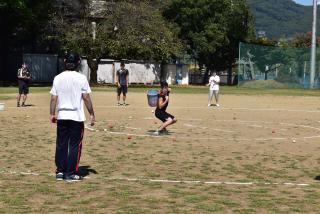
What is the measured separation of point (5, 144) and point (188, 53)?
59.9m

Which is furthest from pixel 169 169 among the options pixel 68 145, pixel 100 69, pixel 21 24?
pixel 100 69

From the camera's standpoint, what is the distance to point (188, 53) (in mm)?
72750

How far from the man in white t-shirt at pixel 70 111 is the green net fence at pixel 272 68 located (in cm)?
4652

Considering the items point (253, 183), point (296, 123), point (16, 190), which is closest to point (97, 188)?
point (16, 190)

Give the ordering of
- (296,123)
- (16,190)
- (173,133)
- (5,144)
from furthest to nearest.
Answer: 1. (296,123)
2. (173,133)
3. (5,144)
4. (16,190)

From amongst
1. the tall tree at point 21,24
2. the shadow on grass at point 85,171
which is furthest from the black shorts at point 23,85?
the tall tree at point 21,24

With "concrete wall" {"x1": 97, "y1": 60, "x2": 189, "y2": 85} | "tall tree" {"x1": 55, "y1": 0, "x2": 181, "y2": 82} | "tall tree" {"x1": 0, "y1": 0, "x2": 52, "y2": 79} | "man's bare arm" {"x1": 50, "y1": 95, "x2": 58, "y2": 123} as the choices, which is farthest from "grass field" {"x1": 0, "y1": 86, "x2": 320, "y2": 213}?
"concrete wall" {"x1": 97, "y1": 60, "x2": 189, "y2": 85}

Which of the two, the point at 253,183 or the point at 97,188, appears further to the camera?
the point at 253,183

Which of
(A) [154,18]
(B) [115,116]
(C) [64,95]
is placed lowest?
(B) [115,116]

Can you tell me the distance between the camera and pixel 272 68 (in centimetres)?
5550

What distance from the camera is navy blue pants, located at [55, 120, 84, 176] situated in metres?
9.47

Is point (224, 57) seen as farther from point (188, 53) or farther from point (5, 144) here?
point (5, 144)

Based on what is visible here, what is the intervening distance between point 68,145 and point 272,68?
4748 cm

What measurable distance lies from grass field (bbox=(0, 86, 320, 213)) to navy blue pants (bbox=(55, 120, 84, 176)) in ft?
0.96
